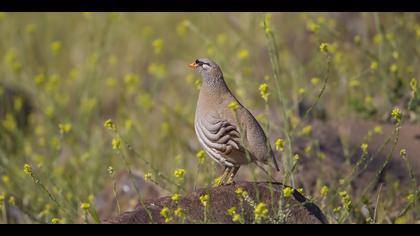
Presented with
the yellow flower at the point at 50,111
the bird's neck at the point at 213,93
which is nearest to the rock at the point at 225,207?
the bird's neck at the point at 213,93

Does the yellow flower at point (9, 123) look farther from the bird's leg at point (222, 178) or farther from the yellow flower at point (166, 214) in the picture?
the yellow flower at point (166, 214)

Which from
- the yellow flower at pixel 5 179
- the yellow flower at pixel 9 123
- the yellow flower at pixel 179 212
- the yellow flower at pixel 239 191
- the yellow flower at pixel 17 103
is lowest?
the yellow flower at pixel 179 212

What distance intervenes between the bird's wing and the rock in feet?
0.79

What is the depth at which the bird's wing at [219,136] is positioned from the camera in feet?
18.1

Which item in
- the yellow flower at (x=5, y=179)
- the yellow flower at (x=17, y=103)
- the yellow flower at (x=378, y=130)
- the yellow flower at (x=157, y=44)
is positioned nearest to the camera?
the yellow flower at (x=378, y=130)

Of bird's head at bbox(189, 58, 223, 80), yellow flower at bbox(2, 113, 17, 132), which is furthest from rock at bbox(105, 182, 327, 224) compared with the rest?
yellow flower at bbox(2, 113, 17, 132)

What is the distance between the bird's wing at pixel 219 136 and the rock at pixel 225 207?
9.5 inches

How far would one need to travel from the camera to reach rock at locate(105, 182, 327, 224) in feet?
17.0

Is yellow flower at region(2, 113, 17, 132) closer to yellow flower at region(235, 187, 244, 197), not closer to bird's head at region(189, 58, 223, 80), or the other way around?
bird's head at region(189, 58, 223, 80)

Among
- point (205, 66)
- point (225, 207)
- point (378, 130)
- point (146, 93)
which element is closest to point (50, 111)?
point (146, 93)

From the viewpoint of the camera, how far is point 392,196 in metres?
7.46
